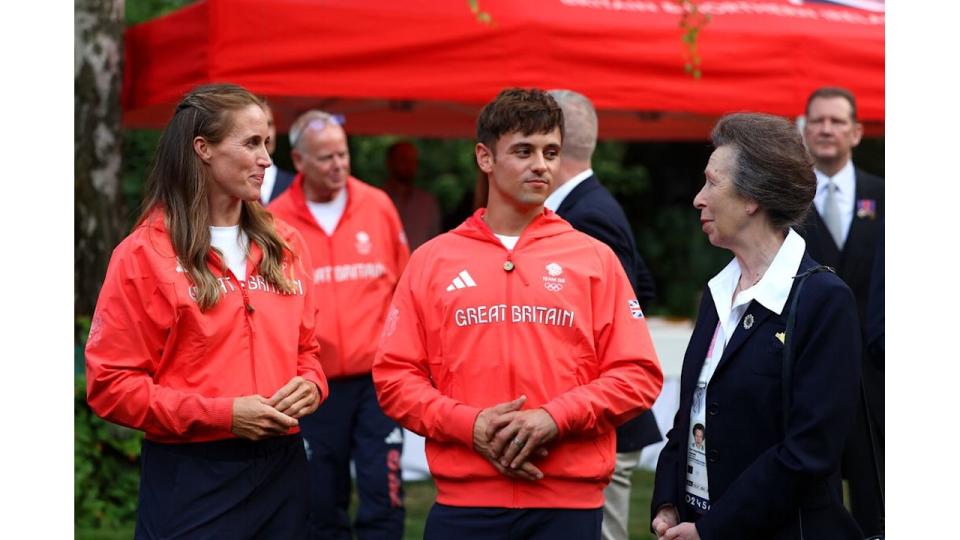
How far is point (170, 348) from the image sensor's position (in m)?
3.64

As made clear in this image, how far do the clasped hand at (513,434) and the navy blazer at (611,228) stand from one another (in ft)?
4.14

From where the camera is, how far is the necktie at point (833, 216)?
18.9ft

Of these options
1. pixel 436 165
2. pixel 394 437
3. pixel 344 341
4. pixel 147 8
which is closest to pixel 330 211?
pixel 344 341

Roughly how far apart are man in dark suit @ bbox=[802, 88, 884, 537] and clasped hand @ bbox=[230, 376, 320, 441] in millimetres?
2430

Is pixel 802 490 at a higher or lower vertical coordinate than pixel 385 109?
lower

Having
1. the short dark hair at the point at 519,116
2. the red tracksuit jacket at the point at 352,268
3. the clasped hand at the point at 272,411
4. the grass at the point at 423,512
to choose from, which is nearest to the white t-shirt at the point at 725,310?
the short dark hair at the point at 519,116

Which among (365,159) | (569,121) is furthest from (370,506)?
(365,159)

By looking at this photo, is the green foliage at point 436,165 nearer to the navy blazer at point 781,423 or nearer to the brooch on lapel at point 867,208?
the brooch on lapel at point 867,208

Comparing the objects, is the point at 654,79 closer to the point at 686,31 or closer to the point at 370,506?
the point at 686,31

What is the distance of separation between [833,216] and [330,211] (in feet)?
7.86

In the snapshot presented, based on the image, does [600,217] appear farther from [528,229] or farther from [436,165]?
[436,165]

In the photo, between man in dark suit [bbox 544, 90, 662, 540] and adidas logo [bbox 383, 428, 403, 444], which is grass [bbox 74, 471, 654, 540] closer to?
adidas logo [bbox 383, 428, 403, 444]

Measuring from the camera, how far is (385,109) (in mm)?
9461

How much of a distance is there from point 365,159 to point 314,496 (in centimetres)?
909
